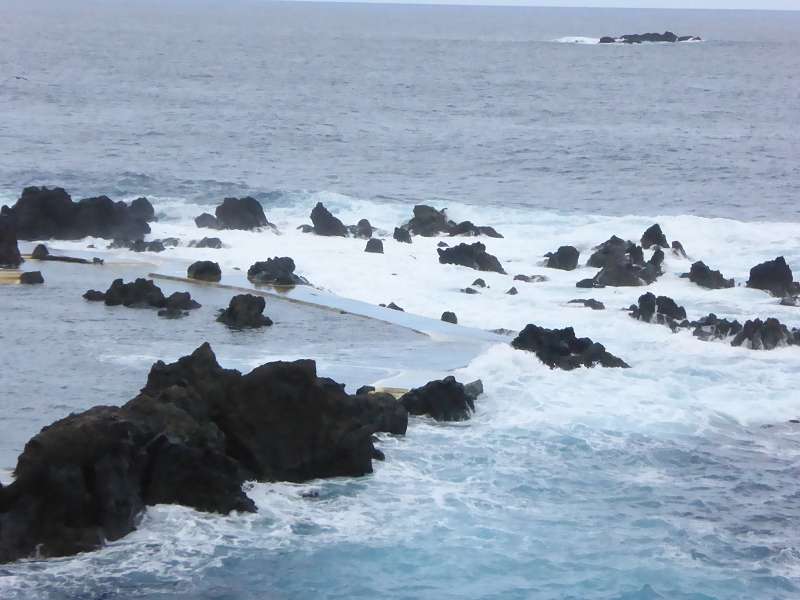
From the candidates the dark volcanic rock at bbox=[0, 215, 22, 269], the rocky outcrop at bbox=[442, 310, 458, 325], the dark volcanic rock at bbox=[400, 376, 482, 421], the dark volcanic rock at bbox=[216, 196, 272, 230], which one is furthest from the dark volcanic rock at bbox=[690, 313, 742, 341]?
the dark volcanic rock at bbox=[216, 196, 272, 230]

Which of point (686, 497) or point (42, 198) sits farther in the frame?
point (42, 198)

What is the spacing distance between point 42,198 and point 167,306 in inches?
421

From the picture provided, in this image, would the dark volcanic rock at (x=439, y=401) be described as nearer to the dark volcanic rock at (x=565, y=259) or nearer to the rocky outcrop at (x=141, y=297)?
the rocky outcrop at (x=141, y=297)

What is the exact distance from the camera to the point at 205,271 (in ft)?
94.4

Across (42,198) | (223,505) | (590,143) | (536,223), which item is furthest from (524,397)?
(590,143)

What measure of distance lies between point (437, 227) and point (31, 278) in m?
15.8

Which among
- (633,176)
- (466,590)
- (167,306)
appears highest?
(633,176)

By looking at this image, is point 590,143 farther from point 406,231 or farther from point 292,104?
point 406,231

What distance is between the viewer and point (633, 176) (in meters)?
56.6

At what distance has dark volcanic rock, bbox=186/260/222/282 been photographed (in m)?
28.8

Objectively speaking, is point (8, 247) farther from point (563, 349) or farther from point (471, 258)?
point (563, 349)

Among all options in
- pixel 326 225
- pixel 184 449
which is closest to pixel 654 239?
pixel 326 225

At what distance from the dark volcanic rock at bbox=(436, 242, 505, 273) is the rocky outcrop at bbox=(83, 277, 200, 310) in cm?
992

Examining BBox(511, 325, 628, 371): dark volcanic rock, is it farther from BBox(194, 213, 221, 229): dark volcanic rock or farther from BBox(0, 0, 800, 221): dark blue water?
BBox(0, 0, 800, 221): dark blue water
